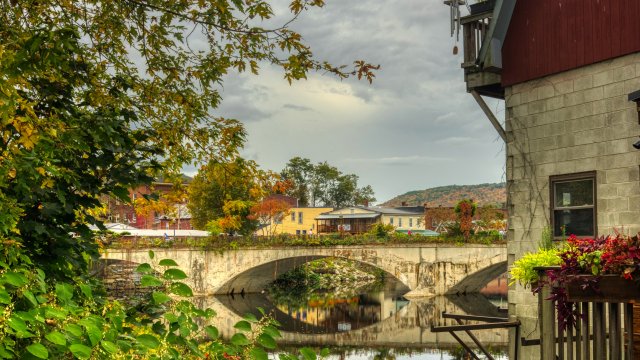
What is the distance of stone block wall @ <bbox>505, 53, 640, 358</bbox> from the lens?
422 inches

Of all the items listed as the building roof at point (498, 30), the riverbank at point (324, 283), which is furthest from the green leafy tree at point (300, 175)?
the building roof at point (498, 30)

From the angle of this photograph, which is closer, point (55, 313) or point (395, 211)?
point (55, 313)

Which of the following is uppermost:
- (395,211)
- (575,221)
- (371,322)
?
(395,211)

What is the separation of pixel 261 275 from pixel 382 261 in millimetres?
8769

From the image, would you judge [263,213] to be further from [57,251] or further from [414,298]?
[57,251]

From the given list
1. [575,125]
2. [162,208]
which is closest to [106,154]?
[162,208]

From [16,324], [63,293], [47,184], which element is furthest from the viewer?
[47,184]

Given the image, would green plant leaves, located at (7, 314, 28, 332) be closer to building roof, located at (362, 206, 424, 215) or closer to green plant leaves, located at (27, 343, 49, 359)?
green plant leaves, located at (27, 343, 49, 359)

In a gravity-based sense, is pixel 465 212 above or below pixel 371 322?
above

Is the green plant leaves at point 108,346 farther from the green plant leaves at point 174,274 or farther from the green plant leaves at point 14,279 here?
the green plant leaves at point 174,274

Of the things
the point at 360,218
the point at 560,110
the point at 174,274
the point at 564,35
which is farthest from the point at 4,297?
the point at 360,218

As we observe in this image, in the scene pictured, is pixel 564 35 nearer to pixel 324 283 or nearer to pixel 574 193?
pixel 574 193

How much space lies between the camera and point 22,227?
448cm

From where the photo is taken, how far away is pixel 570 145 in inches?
457
